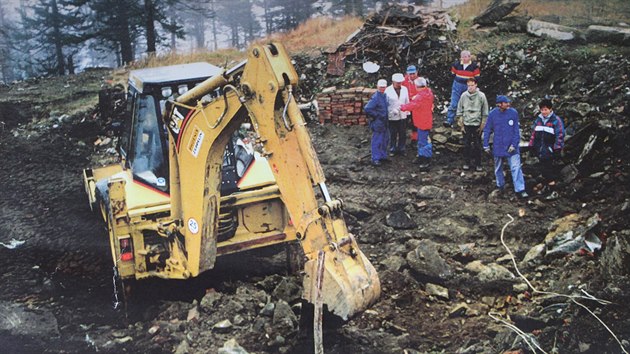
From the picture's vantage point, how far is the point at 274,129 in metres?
3.80

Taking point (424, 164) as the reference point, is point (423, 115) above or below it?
above

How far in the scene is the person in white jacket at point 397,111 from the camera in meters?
8.92

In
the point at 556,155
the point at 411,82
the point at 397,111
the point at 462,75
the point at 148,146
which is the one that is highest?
the point at 148,146

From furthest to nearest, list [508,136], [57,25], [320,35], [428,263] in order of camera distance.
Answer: [320,35], [57,25], [508,136], [428,263]

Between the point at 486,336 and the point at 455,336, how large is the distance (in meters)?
0.24

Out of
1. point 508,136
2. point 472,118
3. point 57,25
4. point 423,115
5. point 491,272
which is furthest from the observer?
point 57,25

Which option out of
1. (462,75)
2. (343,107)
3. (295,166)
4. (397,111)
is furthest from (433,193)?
(295,166)

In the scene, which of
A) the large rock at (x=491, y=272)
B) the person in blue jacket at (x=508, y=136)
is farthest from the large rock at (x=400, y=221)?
the person in blue jacket at (x=508, y=136)

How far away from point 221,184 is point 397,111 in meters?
4.37

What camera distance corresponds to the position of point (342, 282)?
355 cm

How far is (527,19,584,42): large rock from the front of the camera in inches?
440

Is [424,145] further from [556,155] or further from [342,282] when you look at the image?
[342,282]

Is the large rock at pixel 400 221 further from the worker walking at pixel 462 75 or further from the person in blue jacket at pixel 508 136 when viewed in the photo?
the worker walking at pixel 462 75

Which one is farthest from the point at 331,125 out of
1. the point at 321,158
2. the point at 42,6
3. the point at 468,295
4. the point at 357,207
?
the point at 42,6
